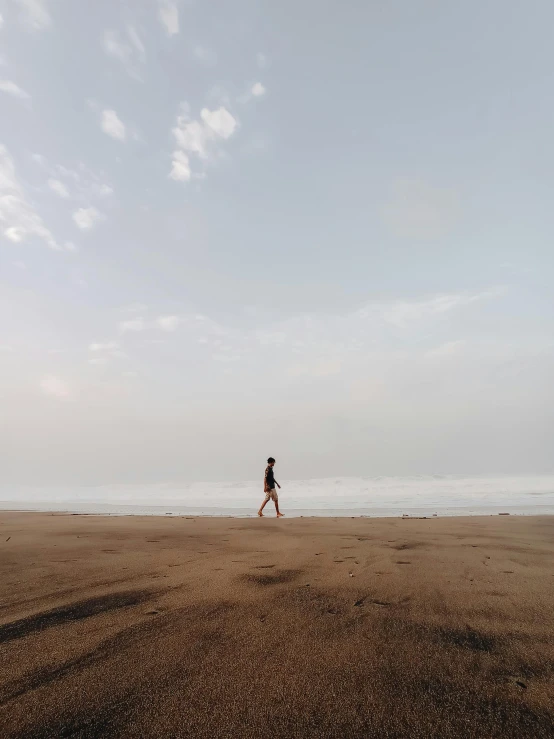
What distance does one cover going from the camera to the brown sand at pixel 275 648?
119 centimetres

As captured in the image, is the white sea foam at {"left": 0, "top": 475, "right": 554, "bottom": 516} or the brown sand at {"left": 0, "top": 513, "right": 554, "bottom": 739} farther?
the white sea foam at {"left": 0, "top": 475, "right": 554, "bottom": 516}

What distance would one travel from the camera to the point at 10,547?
396 centimetres

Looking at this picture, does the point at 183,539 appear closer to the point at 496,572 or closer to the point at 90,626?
the point at 90,626

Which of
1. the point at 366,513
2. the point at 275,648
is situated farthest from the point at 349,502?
the point at 275,648

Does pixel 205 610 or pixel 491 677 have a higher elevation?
pixel 205 610

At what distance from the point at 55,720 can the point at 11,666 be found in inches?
18.1

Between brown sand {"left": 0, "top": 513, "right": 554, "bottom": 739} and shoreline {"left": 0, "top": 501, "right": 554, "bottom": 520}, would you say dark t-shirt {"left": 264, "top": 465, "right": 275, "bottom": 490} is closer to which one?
shoreline {"left": 0, "top": 501, "right": 554, "bottom": 520}

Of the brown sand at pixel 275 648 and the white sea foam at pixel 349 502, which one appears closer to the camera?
the brown sand at pixel 275 648

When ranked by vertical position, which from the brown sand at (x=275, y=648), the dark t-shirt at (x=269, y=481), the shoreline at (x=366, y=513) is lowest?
the brown sand at (x=275, y=648)

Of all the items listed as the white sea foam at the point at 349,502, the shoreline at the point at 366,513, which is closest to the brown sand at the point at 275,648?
the shoreline at the point at 366,513

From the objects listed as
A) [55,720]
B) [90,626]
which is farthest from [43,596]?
[55,720]

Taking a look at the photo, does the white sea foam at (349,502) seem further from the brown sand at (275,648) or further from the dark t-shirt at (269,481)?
the brown sand at (275,648)

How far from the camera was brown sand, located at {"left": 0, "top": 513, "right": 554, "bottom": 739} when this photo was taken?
119 cm

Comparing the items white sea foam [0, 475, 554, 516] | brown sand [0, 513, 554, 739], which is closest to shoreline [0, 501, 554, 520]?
white sea foam [0, 475, 554, 516]
